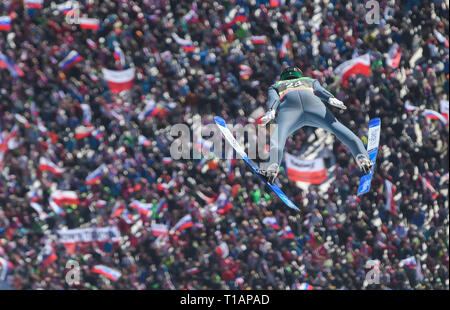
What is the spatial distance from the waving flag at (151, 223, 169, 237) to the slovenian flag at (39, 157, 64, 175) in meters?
2.13

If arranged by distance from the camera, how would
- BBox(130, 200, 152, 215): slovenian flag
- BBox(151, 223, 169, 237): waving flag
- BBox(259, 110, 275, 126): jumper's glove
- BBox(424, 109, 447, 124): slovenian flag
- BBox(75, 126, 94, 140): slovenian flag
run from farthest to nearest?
BBox(75, 126, 94, 140): slovenian flag, BBox(130, 200, 152, 215): slovenian flag, BBox(151, 223, 169, 237): waving flag, BBox(424, 109, 447, 124): slovenian flag, BBox(259, 110, 275, 126): jumper's glove

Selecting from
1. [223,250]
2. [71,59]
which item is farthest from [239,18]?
[223,250]

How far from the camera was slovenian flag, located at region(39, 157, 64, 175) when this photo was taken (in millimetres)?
16938

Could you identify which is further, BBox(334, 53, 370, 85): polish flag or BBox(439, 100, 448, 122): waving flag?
BBox(439, 100, 448, 122): waving flag

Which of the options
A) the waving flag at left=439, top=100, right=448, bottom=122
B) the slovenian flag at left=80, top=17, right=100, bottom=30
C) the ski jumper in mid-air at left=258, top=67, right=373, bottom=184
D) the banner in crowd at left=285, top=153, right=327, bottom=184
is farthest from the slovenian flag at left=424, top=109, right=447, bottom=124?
the slovenian flag at left=80, top=17, right=100, bottom=30

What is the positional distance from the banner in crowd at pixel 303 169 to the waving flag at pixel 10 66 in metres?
5.53

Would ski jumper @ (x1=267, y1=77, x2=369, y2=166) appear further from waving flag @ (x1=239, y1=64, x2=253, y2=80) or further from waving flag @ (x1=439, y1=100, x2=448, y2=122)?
waving flag @ (x1=439, y1=100, x2=448, y2=122)

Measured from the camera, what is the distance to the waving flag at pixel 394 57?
16516 millimetres

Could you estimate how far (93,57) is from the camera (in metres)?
17.3

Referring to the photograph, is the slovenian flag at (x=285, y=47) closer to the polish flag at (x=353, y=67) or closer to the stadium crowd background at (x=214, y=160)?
the stadium crowd background at (x=214, y=160)

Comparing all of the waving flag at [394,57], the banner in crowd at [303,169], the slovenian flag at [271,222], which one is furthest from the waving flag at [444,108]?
the slovenian flag at [271,222]

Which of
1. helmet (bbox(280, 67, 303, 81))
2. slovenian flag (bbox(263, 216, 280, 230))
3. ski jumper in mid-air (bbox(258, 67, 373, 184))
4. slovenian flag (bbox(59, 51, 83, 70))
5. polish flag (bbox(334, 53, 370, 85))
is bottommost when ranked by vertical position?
slovenian flag (bbox(263, 216, 280, 230))

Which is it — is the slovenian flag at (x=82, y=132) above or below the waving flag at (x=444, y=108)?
below

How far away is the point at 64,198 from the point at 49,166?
0.70 metres
